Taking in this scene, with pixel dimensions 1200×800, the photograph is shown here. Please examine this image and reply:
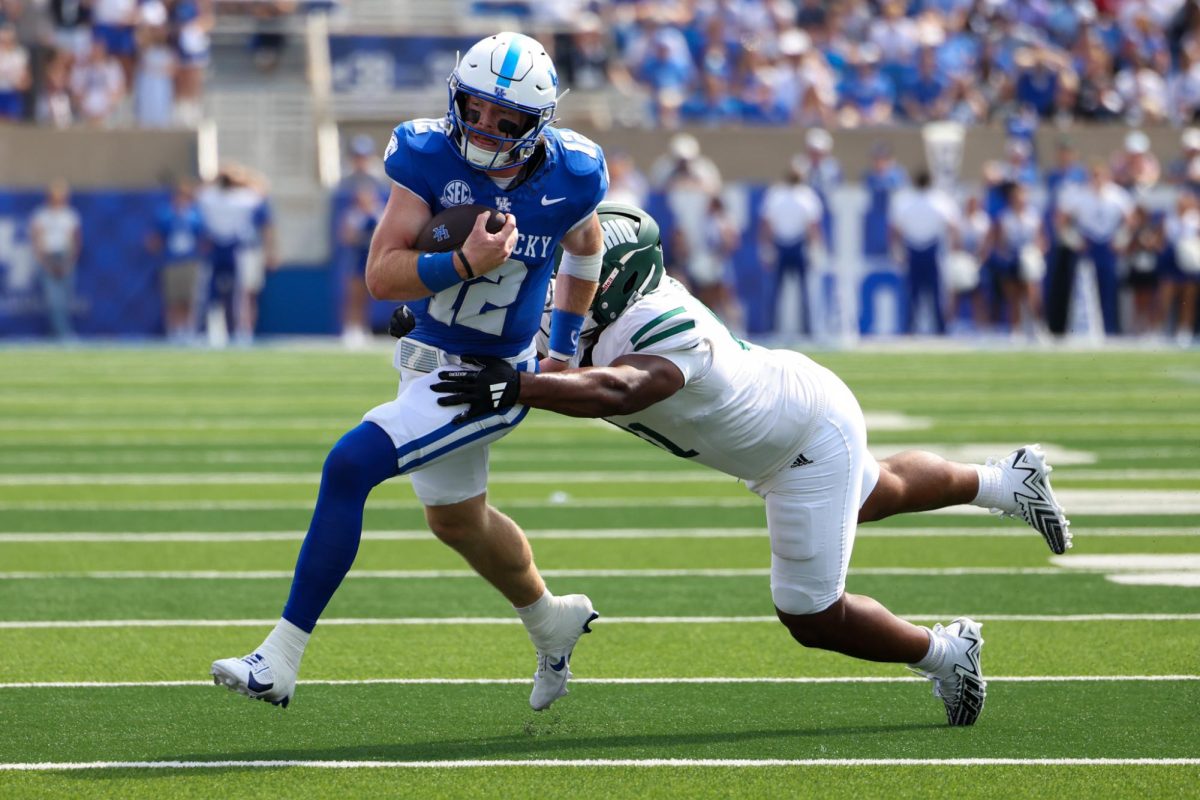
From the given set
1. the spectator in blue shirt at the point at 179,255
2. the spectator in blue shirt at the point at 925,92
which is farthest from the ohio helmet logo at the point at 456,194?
the spectator in blue shirt at the point at 925,92

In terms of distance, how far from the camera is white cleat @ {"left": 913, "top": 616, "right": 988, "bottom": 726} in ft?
14.4

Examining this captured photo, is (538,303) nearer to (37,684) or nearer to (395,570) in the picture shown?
(37,684)

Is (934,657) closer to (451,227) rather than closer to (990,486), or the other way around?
(990,486)

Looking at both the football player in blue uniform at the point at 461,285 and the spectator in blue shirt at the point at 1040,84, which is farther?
the spectator in blue shirt at the point at 1040,84

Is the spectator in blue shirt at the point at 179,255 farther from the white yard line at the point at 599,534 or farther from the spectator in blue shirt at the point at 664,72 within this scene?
the white yard line at the point at 599,534

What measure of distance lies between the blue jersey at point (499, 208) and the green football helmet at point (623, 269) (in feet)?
0.34

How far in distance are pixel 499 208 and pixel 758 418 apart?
2.48 ft

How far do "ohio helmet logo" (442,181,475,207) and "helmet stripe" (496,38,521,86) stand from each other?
250 mm

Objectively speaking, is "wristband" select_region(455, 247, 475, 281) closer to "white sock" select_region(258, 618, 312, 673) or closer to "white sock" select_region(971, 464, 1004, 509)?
"white sock" select_region(258, 618, 312, 673)

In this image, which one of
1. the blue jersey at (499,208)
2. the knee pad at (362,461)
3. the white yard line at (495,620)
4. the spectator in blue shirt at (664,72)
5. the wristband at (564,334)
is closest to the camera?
the knee pad at (362,461)

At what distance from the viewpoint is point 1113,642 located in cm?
532

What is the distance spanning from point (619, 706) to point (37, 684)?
1498mm

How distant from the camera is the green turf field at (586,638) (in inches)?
157

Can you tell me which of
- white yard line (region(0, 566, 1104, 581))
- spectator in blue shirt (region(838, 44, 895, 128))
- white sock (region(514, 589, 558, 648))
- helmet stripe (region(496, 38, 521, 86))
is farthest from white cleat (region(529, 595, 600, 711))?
spectator in blue shirt (region(838, 44, 895, 128))
